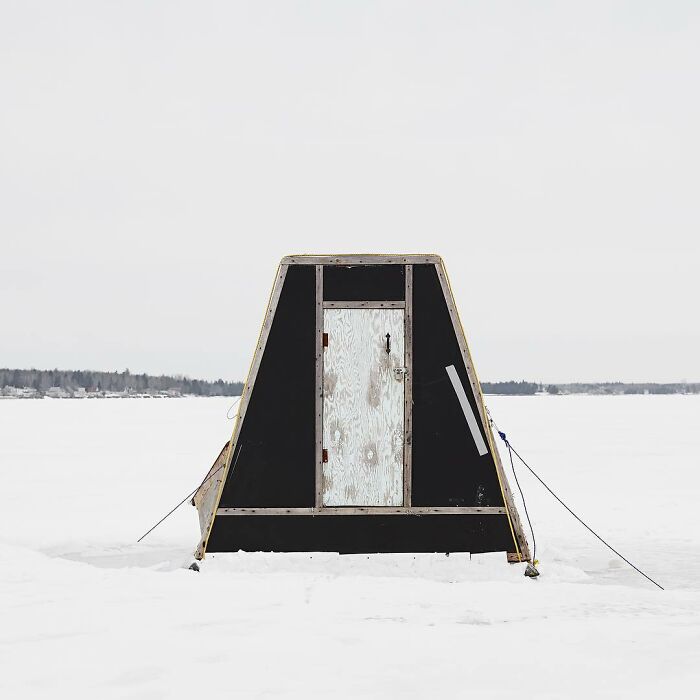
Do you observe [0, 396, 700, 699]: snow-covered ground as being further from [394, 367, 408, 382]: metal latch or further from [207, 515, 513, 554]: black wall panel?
[394, 367, 408, 382]: metal latch

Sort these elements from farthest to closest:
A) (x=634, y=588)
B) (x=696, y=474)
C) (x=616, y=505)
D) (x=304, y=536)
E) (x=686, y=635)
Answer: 1. (x=696, y=474)
2. (x=616, y=505)
3. (x=304, y=536)
4. (x=634, y=588)
5. (x=686, y=635)

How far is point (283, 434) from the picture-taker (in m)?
8.19

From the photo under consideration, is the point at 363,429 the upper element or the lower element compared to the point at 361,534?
upper

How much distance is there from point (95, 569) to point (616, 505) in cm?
851

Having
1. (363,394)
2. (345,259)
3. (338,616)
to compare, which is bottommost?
(338,616)

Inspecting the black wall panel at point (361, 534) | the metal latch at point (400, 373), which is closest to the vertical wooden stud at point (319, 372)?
the black wall panel at point (361, 534)

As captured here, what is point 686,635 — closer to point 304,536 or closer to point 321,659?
point 321,659

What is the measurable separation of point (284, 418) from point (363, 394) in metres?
0.80

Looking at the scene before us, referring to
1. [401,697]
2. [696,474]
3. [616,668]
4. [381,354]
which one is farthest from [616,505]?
[401,697]

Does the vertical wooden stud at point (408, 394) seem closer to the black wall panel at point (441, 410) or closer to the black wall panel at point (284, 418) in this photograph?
the black wall panel at point (441, 410)

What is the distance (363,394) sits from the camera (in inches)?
320

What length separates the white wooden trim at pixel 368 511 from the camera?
8078mm

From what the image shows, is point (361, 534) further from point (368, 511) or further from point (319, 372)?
point (319, 372)

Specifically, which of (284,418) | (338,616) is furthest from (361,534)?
(338,616)
